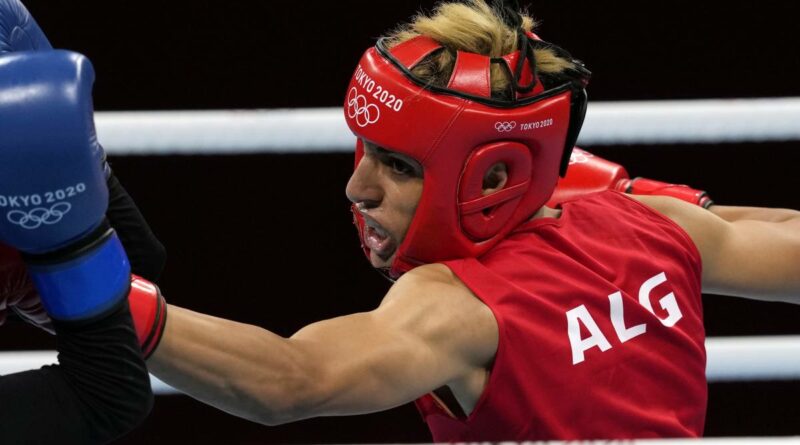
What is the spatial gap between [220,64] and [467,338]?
141cm

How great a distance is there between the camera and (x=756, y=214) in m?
2.52

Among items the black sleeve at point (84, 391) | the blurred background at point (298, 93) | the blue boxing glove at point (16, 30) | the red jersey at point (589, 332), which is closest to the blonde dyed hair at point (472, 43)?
the red jersey at point (589, 332)

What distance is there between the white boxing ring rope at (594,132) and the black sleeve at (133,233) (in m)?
0.63

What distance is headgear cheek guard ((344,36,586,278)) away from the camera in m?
1.94

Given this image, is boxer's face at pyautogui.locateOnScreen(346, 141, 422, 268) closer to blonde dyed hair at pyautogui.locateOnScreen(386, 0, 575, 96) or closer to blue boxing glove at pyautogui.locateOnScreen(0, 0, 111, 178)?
blonde dyed hair at pyautogui.locateOnScreen(386, 0, 575, 96)

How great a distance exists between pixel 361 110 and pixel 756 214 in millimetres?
998

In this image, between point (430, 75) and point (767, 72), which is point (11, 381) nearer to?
point (430, 75)

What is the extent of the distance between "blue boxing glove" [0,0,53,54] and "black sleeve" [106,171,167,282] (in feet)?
0.98

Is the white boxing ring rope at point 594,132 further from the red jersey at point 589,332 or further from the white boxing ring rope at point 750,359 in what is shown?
the red jersey at point 589,332

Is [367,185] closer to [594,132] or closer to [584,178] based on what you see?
[584,178]

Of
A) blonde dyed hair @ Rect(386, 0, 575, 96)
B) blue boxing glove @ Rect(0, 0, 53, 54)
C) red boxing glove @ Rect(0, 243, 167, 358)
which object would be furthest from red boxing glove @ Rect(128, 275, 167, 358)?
blonde dyed hair @ Rect(386, 0, 575, 96)

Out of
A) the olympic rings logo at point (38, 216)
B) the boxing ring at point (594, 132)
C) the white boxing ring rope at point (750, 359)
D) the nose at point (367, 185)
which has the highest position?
the olympic rings logo at point (38, 216)

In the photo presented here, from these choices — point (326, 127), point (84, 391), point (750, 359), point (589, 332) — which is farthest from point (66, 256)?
point (750, 359)

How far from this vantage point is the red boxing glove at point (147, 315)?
1557 mm
